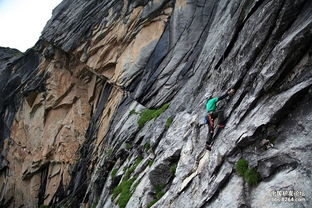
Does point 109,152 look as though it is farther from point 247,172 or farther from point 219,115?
point 247,172

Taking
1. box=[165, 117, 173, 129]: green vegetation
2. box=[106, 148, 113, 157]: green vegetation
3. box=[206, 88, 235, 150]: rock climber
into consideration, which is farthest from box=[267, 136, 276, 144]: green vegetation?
box=[106, 148, 113, 157]: green vegetation

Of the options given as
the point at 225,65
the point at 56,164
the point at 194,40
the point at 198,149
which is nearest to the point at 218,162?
the point at 198,149

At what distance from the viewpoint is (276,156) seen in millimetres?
10367

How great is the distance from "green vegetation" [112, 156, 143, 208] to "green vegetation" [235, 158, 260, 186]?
8.84 metres

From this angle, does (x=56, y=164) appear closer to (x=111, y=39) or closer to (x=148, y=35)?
(x=111, y=39)

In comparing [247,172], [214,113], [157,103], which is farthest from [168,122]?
[247,172]

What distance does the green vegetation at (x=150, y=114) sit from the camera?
23.8 m

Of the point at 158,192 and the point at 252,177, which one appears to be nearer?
the point at 252,177

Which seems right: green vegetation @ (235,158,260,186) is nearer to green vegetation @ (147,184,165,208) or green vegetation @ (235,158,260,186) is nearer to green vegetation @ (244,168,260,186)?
green vegetation @ (244,168,260,186)

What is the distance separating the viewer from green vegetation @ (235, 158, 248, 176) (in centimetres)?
1110

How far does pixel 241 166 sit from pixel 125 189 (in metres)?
9.75

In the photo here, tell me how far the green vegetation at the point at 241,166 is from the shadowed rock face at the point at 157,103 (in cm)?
31

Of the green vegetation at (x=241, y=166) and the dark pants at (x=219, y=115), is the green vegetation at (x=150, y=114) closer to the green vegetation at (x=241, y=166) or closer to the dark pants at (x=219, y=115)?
the dark pants at (x=219, y=115)

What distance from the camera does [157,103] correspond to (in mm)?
26297
